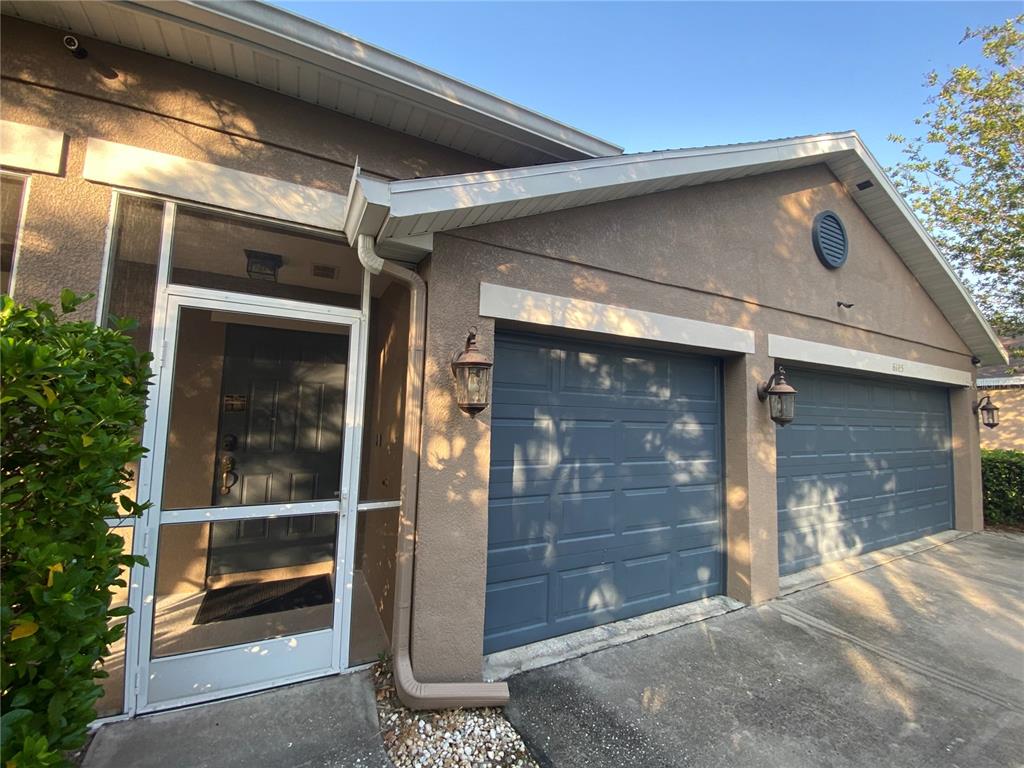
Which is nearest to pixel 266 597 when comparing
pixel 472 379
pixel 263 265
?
pixel 472 379

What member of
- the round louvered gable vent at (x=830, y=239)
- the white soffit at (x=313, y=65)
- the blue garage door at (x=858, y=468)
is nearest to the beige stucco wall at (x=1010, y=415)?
the blue garage door at (x=858, y=468)

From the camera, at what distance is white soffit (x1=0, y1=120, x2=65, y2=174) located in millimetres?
2314

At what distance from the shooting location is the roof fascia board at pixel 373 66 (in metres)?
2.42

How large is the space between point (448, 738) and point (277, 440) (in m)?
2.34

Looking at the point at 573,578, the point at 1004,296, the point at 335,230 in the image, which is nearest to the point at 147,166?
the point at 335,230

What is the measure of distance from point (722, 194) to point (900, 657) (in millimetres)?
4322

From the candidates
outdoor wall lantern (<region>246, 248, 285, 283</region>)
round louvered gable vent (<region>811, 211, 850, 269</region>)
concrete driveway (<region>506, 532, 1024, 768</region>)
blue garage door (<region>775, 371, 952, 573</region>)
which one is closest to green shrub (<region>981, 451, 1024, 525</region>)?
blue garage door (<region>775, 371, 952, 573</region>)

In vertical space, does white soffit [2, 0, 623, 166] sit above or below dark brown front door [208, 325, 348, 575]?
above

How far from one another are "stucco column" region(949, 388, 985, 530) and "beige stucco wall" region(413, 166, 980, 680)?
56.5 inches

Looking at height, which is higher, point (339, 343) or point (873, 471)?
point (339, 343)

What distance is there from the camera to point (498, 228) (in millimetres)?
3180

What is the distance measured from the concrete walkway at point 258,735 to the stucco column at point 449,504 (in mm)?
481

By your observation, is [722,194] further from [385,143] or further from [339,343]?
[339,343]

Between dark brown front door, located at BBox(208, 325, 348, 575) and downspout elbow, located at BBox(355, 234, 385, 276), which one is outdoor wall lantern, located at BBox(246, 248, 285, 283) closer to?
dark brown front door, located at BBox(208, 325, 348, 575)
